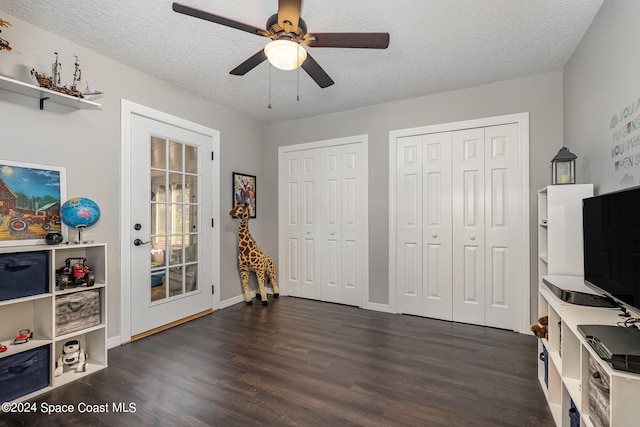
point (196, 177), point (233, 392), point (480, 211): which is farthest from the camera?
point (196, 177)

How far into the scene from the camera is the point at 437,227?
3377 mm

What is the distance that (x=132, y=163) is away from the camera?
→ 282 cm

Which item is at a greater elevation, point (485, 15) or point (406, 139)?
point (485, 15)

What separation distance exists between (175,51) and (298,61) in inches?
53.6

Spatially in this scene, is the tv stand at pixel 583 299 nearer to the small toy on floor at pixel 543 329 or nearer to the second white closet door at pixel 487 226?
the small toy on floor at pixel 543 329

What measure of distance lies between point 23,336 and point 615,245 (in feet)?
11.2

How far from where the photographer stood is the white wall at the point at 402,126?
9.59 feet

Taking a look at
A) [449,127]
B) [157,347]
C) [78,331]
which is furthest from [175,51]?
[449,127]

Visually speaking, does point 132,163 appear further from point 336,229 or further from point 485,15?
point 485,15

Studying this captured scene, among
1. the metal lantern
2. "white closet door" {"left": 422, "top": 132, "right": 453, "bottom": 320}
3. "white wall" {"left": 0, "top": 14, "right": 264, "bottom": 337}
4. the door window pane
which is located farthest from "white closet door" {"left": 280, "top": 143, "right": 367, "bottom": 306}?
the metal lantern

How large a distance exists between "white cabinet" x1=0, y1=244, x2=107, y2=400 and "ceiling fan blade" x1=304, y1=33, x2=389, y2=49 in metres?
2.16

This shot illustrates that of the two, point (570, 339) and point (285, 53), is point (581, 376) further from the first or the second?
point (285, 53)

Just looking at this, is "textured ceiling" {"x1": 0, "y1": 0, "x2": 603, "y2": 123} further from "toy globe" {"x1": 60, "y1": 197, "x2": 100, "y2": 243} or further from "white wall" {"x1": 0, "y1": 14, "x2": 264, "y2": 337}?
"toy globe" {"x1": 60, "y1": 197, "x2": 100, "y2": 243}

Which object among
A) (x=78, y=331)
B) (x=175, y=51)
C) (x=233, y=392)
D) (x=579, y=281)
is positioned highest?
(x=175, y=51)
